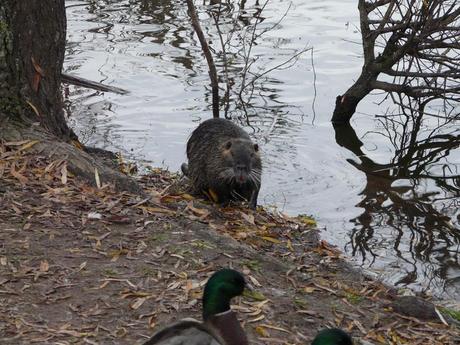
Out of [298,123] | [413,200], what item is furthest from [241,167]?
[298,123]

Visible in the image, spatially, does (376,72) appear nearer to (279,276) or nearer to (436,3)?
(436,3)

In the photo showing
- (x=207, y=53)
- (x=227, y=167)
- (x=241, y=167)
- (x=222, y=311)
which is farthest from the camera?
(x=207, y=53)

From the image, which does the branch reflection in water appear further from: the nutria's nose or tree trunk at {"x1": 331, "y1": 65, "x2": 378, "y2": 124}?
the nutria's nose

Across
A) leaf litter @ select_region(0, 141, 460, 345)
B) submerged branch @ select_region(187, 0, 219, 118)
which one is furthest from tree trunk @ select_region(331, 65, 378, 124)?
leaf litter @ select_region(0, 141, 460, 345)

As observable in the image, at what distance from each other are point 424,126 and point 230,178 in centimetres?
514

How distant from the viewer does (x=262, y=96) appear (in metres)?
13.9

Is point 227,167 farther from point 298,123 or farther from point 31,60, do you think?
point 298,123

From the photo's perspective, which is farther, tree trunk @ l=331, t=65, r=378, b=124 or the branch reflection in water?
tree trunk @ l=331, t=65, r=378, b=124

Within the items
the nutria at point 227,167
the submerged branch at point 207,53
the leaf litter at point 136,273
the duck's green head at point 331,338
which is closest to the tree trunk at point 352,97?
the submerged branch at point 207,53

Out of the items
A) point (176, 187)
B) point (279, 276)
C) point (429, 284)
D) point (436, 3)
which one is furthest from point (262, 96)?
point (279, 276)

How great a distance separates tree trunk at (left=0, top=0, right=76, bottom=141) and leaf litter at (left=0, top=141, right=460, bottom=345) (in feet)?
1.49

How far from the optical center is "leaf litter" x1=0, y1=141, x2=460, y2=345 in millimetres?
5086

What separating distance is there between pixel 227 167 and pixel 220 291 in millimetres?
4429

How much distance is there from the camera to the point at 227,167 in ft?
28.9
